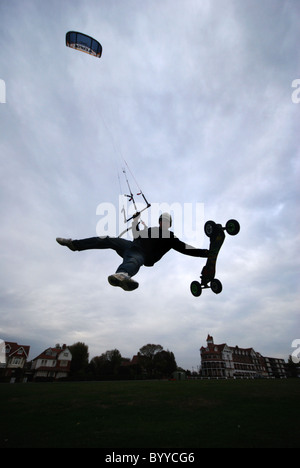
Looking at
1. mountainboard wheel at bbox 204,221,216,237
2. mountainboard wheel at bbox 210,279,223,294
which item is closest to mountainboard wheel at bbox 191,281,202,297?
mountainboard wheel at bbox 210,279,223,294

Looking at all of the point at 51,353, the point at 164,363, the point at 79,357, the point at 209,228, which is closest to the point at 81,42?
the point at 209,228

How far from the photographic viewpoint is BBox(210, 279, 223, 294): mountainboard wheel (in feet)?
24.6

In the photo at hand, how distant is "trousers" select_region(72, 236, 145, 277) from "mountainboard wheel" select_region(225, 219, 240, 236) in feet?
11.3

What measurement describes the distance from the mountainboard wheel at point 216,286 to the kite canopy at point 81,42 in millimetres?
15845

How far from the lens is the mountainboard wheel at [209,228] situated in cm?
726

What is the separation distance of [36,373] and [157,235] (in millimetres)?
71449

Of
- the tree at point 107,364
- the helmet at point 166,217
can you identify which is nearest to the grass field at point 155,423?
the helmet at point 166,217

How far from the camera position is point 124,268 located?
4242 mm

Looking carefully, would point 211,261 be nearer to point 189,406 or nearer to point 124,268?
point 124,268

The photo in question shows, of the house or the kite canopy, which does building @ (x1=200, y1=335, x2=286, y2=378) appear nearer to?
the house

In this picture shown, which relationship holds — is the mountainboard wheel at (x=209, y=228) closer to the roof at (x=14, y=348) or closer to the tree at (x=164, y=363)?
the tree at (x=164, y=363)

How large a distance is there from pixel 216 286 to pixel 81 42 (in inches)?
651
